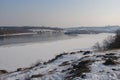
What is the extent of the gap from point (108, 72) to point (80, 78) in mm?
1790

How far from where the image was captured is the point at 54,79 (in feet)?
40.5

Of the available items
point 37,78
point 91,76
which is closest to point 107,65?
point 91,76

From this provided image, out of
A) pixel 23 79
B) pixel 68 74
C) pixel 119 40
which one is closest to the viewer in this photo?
pixel 68 74

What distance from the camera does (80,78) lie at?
11148 millimetres

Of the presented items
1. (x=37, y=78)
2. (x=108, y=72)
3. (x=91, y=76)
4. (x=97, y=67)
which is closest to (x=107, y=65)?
(x=97, y=67)

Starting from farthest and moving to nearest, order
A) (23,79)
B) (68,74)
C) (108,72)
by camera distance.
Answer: (23,79)
(68,74)
(108,72)

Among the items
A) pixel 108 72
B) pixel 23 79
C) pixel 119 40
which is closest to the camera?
pixel 108 72

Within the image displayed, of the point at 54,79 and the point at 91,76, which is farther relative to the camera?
the point at 54,79

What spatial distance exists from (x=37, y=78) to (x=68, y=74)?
1.78 metres

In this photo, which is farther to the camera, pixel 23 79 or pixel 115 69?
pixel 23 79

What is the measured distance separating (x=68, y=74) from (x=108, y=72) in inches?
87.5

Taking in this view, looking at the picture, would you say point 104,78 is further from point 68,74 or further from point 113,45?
point 113,45

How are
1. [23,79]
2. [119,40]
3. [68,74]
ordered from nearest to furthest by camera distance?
[68,74] → [23,79] → [119,40]

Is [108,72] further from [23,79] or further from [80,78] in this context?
[23,79]
